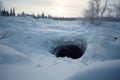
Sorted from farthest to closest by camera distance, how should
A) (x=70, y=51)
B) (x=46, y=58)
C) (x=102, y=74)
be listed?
(x=70, y=51)
(x=46, y=58)
(x=102, y=74)

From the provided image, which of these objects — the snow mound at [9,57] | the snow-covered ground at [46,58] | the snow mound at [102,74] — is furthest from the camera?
the snow mound at [9,57]

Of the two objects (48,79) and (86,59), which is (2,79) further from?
(86,59)

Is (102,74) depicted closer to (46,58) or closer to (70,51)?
(46,58)

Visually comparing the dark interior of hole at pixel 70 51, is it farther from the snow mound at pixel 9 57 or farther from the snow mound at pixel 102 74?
the snow mound at pixel 102 74

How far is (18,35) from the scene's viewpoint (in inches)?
688

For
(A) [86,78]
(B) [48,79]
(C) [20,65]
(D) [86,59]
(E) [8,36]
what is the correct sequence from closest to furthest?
(A) [86,78] < (B) [48,79] < (C) [20,65] < (D) [86,59] < (E) [8,36]

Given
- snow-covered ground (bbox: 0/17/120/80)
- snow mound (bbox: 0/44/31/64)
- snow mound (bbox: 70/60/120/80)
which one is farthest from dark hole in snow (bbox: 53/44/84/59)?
snow mound (bbox: 70/60/120/80)

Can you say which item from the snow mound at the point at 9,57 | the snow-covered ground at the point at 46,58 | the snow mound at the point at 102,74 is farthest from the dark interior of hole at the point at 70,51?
the snow mound at the point at 102,74

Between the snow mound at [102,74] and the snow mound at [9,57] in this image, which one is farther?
the snow mound at [9,57]

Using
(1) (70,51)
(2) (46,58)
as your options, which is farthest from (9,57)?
(1) (70,51)

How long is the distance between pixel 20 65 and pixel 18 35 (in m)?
7.67

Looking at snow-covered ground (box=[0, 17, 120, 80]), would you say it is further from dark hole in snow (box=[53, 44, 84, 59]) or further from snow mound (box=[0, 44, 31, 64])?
dark hole in snow (box=[53, 44, 84, 59])

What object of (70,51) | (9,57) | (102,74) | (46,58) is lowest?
(70,51)

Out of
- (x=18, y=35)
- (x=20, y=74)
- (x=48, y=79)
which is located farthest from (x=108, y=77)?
(x=18, y=35)
